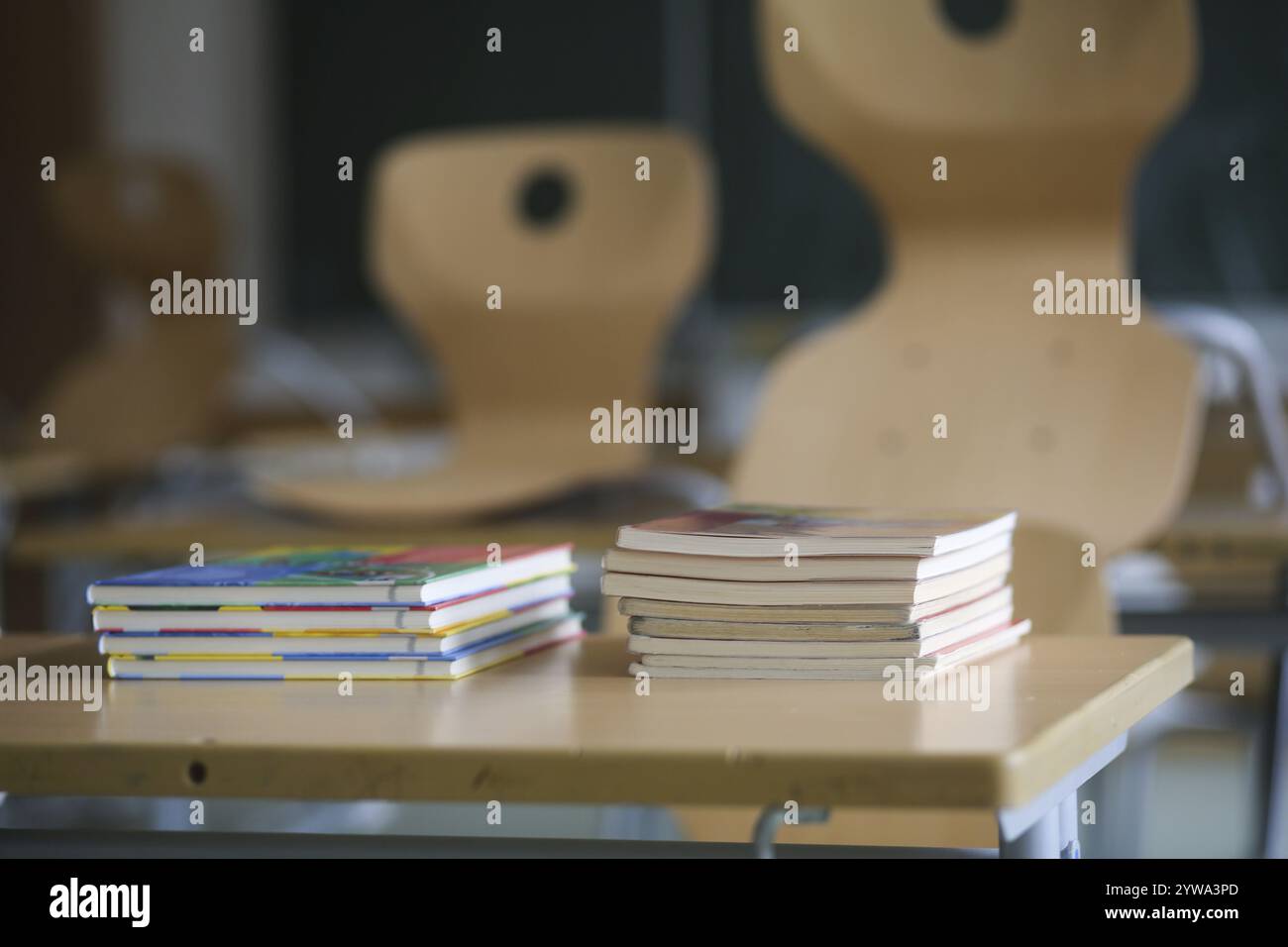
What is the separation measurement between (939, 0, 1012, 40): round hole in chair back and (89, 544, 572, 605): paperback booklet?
403cm

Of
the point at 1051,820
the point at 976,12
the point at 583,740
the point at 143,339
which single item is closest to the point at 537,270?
the point at 143,339

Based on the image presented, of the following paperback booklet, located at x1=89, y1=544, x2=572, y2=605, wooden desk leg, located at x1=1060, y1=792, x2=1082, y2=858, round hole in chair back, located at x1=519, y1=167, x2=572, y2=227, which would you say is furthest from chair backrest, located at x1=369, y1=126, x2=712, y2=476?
round hole in chair back, located at x1=519, y1=167, x2=572, y2=227

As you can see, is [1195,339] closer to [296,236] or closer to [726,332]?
[726,332]

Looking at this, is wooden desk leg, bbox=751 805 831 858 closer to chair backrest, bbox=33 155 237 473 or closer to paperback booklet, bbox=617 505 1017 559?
paperback booklet, bbox=617 505 1017 559

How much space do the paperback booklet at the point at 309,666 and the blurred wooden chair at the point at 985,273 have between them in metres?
0.82

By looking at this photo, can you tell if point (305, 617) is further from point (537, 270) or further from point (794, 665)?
point (537, 270)

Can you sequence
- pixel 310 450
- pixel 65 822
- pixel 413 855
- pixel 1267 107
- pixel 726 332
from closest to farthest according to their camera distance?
pixel 413 855, pixel 65 822, pixel 310 450, pixel 1267 107, pixel 726 332

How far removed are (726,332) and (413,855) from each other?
406cm

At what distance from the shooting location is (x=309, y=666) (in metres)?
1.09

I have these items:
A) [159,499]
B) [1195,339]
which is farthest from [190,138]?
[1195,339]

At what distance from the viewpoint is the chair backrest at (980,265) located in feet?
6.17

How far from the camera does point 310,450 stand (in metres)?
3.50

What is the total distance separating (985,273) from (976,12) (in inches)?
123

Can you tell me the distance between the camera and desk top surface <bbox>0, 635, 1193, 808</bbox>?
0.82m
